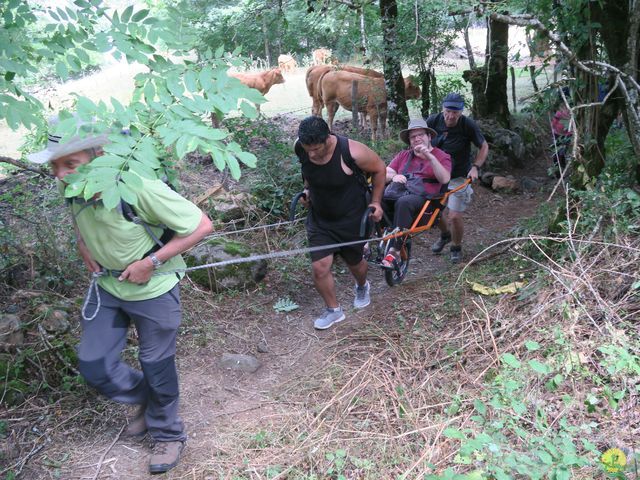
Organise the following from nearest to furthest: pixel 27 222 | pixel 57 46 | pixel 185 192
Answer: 1. pixel 57 46
2. pixel 27 222
3. pixel 185 192

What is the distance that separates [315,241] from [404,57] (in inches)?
253

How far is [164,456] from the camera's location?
3.34 metres

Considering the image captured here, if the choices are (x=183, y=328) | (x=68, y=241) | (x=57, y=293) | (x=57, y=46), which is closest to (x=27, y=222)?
(x=68, y=241)

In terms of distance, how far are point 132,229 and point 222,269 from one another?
2756 millimetres

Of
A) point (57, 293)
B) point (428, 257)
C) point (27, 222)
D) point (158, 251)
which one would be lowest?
point (428, 257)

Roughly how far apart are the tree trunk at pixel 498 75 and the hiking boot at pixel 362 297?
20.7 feet

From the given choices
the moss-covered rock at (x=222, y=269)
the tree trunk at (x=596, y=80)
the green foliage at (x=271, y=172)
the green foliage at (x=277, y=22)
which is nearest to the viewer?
the tree trunk at (x=596, y=80)

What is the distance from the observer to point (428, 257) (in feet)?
22.8

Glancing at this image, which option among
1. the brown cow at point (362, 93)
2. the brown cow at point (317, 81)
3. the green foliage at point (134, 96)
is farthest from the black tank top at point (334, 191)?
the brown cow at point (317, 81)

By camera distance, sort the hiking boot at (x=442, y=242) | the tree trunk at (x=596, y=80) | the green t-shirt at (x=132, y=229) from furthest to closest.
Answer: the hiking boot at (x=442, y=242) < the tree trunk at (x=596, y=80) < the green t-shirt at (x=132, y=229)

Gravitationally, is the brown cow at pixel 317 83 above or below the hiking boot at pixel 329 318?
above

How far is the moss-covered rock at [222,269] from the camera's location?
5.69 m

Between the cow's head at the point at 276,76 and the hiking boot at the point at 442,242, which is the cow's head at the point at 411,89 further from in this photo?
the hiking boot at the point at 442,242

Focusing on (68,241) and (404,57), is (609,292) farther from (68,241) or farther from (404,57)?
(404,57)
